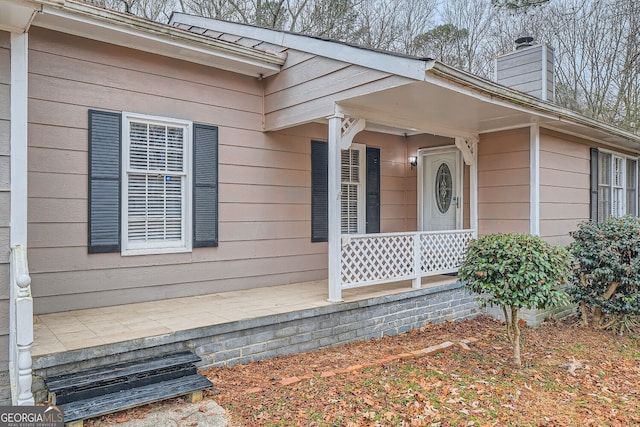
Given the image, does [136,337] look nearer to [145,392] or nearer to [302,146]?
[145,392]

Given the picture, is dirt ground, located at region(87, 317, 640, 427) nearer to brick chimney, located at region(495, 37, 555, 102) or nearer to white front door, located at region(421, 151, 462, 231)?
white front door, located at region(421, 151, 462, 231)

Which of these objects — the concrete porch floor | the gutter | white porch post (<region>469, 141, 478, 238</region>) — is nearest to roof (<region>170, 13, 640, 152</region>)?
the gutter

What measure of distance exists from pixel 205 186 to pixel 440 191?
4111mm

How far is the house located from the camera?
12.5 ft

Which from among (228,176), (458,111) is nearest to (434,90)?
(458,111)

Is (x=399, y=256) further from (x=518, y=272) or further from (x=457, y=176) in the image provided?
(x=457, y=176)

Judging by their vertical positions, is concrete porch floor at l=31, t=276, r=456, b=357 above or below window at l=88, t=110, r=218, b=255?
below

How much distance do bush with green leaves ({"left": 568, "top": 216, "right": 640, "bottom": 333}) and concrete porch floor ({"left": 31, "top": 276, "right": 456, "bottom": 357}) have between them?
2.50 meters

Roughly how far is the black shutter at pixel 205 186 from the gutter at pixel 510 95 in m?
2.63

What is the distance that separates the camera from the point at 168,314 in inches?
169

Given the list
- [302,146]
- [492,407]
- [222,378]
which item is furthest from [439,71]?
[222,378]

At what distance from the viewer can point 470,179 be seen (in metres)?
6.84

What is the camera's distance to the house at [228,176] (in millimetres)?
3809

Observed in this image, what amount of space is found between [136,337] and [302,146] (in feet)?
11.6
